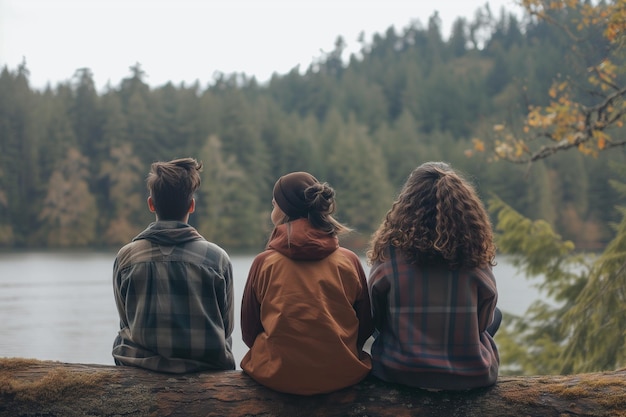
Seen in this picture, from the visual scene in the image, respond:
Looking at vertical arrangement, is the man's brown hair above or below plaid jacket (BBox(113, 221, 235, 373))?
above

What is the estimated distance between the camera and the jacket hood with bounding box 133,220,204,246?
3170 mm

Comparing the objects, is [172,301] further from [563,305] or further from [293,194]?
[563,305]

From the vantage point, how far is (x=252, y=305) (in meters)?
3.06

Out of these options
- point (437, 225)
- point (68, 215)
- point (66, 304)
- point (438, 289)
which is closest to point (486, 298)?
point (438, 289)

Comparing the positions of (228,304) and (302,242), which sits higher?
(302,242)

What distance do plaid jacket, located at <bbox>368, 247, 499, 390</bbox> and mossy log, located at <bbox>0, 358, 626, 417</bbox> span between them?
0.07 metres

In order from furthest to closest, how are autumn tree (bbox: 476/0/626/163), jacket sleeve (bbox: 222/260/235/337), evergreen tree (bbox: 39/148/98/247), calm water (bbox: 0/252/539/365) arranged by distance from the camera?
1. evergreen tree (bbox: 39/148/98/247)
2. calm water (bbox: 0/252/539/365)
3. autumn tree (bbox: 476/0/626/163)
4. jacket sleeve (bbox: 222/260/235/337)

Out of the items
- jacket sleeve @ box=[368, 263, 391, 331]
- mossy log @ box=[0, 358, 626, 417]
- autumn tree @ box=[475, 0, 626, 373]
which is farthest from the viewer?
autumn tree @ box=[475, 0, 626, 373]

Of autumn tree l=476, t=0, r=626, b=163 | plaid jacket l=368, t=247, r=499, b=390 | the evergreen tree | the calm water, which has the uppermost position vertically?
autumn tree l=476, t=0, r=626, b=163

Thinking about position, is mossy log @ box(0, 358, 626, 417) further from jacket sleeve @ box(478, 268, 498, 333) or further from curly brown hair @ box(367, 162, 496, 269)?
curly brown hair @ box(367, 162, 496, 269)

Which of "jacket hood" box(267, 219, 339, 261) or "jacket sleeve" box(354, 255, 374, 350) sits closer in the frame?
"jacket hood" box(267, 219, 339, 261)

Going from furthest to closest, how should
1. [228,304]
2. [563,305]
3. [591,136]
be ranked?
[563,305] < [591,136] < [228,304]

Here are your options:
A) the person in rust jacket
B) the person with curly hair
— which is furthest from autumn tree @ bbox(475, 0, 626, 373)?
the person in rust jacket

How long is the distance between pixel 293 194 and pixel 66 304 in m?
22.4
